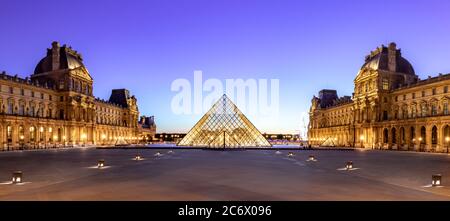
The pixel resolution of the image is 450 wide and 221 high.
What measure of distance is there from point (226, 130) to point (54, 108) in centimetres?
2881

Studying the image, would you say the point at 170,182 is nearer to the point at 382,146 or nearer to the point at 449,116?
the point at 449,116

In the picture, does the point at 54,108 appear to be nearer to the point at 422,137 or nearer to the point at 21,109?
the point at 21,109

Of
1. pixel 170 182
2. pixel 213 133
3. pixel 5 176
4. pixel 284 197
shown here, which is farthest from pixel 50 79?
pixel 284 197

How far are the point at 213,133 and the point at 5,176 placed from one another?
3109 centimetres

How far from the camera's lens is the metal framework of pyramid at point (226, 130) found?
1661 inches

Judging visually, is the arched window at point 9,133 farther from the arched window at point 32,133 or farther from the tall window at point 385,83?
the tall window at point 385,83

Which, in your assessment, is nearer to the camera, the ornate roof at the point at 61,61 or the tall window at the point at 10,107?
the tall window at the point at 10,107

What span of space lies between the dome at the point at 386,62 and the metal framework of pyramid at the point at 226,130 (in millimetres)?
22080

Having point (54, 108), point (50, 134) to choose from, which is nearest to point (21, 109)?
point (50, 134)

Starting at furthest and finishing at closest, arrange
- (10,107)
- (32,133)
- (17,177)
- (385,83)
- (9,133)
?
(385,83), (32,133), (10,107), (9,133), (17,177)

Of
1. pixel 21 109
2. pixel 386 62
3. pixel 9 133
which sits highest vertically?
pixel 386 62

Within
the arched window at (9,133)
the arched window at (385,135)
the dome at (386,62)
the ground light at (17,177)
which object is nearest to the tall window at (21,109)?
the arched window at (9,133)

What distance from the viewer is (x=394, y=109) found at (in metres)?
46.7
